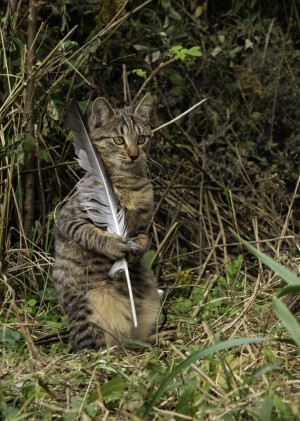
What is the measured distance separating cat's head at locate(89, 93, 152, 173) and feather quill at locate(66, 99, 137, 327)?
0.23 metres

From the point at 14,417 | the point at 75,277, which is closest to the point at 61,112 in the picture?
the point at 75,277

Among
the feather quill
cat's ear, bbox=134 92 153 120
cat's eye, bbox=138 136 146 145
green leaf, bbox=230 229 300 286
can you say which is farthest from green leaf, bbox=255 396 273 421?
cat's ear, bbox=134 92 153 120

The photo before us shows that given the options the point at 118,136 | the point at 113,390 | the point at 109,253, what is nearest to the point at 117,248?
the point at 109,253

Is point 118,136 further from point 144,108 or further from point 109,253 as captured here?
point 109,253

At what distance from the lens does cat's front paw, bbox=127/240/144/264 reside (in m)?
4.23

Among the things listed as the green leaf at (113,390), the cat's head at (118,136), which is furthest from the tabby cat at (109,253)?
the green leaf at (113,390)

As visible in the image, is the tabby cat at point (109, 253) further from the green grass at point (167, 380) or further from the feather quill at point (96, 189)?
the green grass at point (167, 380)

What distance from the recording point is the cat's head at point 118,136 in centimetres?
460

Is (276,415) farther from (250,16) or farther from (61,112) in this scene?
(250,16)

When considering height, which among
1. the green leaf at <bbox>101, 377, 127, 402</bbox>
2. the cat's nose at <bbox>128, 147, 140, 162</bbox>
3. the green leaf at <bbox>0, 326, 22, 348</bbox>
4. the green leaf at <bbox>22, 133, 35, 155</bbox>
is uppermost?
the green leaf at <bbox>22, 133, 35, 155</bbox>

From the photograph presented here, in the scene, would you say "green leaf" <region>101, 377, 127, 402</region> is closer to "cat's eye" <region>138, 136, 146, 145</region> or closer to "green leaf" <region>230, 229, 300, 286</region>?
"green leaf" <region>230, 229, 300, 286</region>

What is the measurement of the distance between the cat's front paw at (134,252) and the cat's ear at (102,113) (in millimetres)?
867

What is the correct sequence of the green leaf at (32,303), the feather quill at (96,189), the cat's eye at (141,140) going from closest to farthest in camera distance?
1. the feather quill at (96,189)
2. the cat's eye at (141,140)
3. the green leaf at (32,303)

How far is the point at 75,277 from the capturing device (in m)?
4.31
